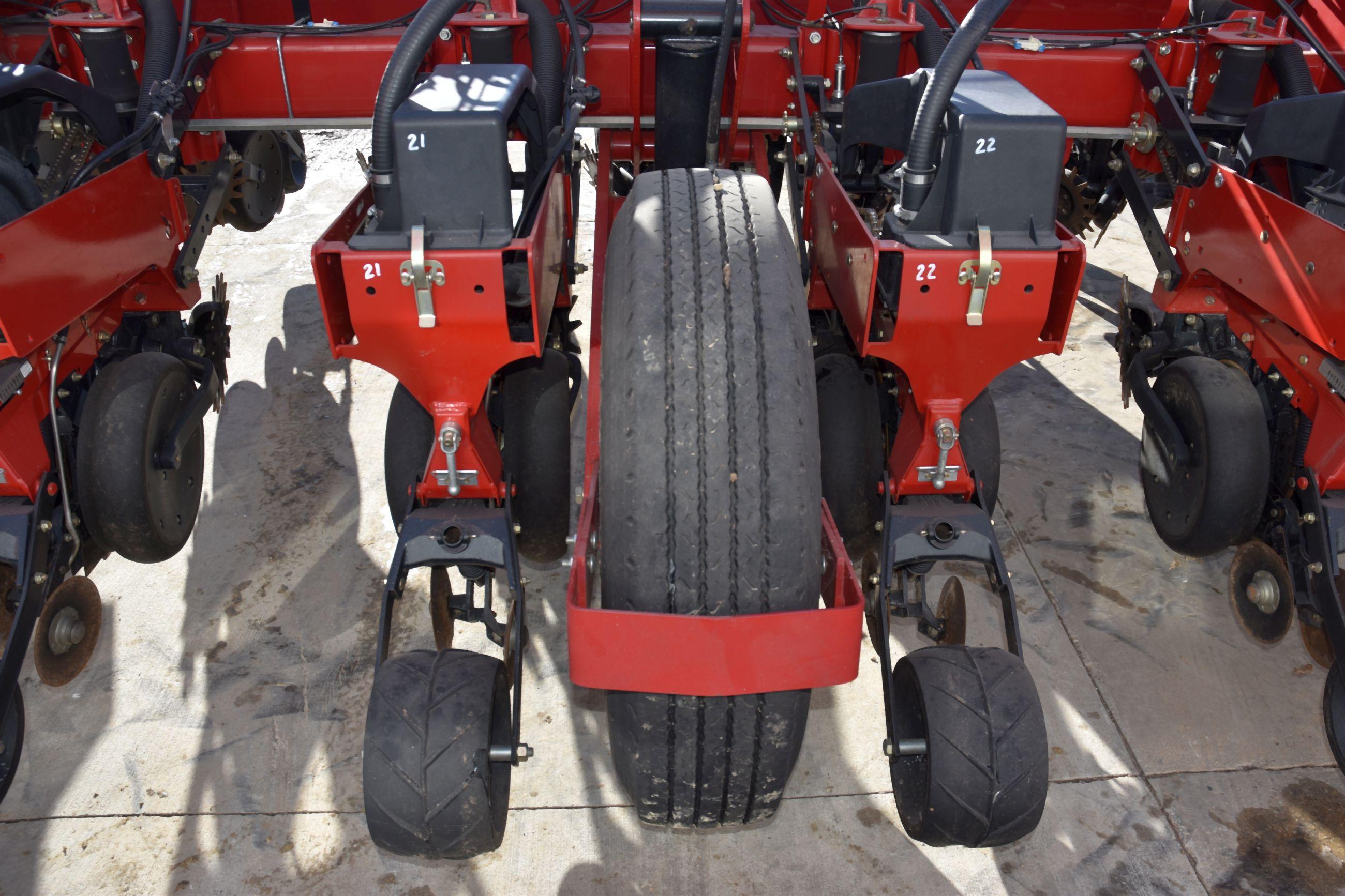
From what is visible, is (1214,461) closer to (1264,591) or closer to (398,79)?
(1264,591)

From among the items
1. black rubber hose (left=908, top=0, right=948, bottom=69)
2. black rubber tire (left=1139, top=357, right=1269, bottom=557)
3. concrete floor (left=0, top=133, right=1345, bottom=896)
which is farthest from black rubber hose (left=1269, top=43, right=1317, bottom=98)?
concrete floor (left=0, top=133, right=1345, bottom=896)

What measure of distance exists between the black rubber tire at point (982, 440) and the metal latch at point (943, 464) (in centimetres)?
40

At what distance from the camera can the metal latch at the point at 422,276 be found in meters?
2.06

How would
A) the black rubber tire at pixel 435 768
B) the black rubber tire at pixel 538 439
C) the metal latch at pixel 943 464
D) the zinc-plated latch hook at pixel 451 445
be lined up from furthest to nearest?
the black rubber tire at pixel 538 439 → the metal latch at pixel 943 464 → the zinc-plated latch hook at pixel 451 445 → the black rubber tire at pixel 435 768

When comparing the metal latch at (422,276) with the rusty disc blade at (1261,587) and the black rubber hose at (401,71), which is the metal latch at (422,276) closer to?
the black rubber hose at (401,71)

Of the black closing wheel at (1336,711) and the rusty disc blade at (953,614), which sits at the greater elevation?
the rusty disc blade at (953,614)

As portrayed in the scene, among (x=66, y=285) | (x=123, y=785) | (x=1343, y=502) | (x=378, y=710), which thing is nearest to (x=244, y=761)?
(x=123, y=785)

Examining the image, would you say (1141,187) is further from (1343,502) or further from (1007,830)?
(1007,830)

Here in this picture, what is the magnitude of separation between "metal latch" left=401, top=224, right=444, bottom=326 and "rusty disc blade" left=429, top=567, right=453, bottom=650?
78 centimetres

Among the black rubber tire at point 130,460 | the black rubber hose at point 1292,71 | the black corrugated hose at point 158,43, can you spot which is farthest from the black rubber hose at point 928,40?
the black rubber tire at point 130,460

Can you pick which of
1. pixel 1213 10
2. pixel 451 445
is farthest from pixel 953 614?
pixel 1213 10

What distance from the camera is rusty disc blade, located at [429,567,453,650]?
106 inches

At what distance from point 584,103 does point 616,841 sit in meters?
1.99

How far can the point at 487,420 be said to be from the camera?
2549mm
